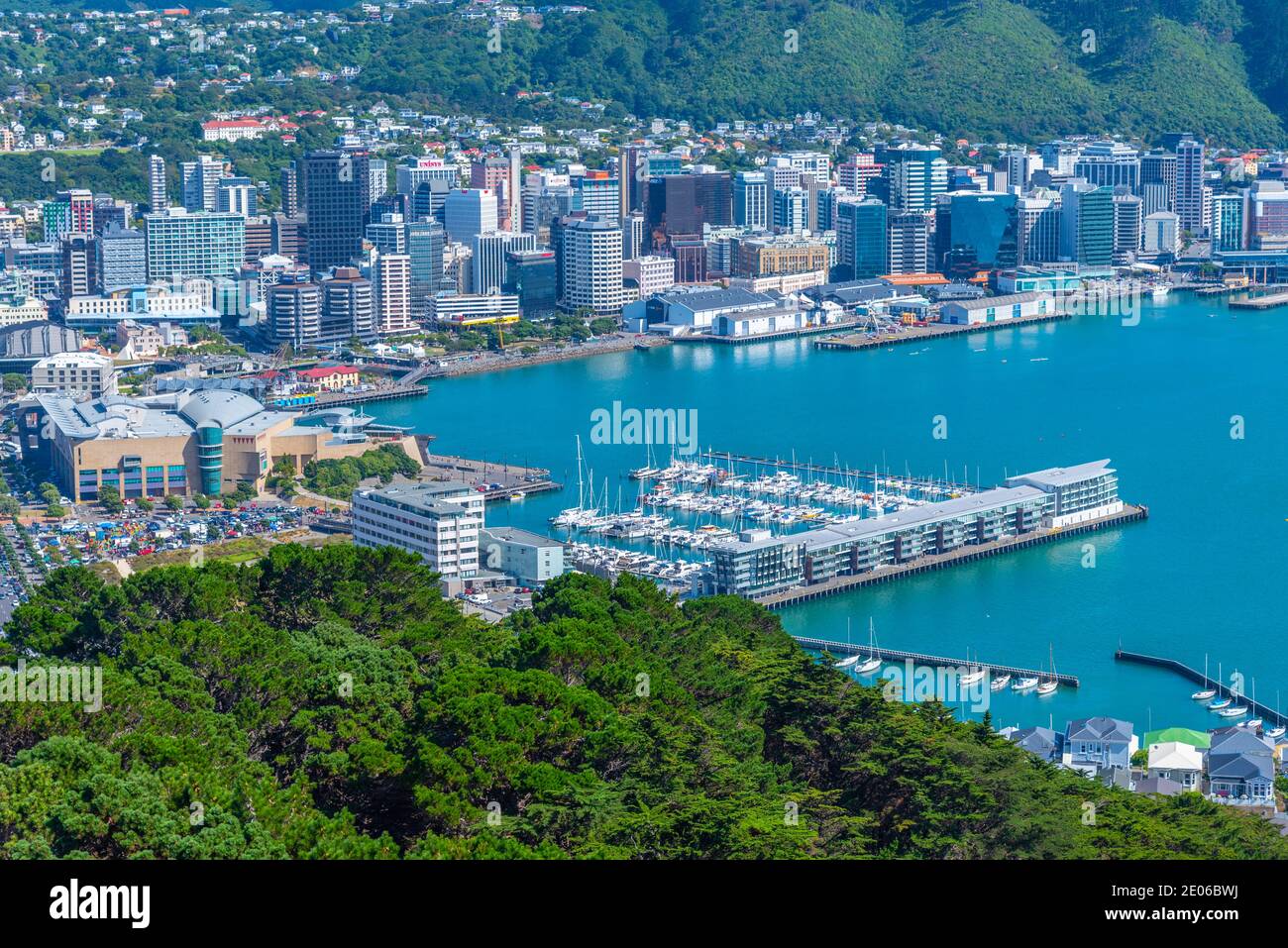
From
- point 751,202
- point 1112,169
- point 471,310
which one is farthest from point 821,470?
point 1112,169

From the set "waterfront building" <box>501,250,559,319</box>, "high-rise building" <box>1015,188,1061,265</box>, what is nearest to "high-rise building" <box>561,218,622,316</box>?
"waterfront building" <box>501,250,559,319</box>

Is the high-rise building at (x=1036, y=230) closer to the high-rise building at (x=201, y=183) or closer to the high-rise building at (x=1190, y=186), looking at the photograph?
the high-rise building at (x=1190, y=186)

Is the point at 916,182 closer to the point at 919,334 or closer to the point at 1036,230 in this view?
the point at 1036,230

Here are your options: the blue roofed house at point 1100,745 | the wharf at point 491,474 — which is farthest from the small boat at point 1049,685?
the wharf at point 491,474

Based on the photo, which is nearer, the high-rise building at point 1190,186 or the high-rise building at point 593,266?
the high-rise building at point 593,266
